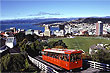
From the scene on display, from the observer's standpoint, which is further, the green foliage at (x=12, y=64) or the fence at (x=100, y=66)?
the fence at (x=100, y=66)

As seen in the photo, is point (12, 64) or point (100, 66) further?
point (100, 66)

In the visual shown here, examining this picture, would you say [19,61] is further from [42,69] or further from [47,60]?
[47,60]

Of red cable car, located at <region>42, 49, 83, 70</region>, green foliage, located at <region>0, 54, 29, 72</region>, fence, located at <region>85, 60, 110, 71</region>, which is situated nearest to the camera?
green foliage, located at <region>0, 54, 29, 72</region>

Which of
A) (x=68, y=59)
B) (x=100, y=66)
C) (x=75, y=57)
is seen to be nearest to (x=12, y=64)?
(x=68, y=59)

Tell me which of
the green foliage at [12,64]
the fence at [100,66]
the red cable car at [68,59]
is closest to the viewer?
the green foliage at [12,64]

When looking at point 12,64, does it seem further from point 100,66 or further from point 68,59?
point 100,66

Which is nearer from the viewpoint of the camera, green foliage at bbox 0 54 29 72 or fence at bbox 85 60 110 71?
green foliage at bbox 0 54 29 72

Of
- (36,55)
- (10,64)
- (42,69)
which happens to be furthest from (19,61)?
(36,55)

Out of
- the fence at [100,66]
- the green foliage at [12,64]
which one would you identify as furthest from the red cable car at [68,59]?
the green foliage at [12,64]

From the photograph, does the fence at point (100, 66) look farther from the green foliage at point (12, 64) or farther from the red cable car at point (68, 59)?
the green foliage at point (12, 64)

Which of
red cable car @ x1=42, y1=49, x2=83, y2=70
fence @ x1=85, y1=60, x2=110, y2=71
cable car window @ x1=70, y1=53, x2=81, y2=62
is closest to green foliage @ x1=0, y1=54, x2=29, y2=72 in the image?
red cable car @ x1=42, y1=49, x2=83, y2=70

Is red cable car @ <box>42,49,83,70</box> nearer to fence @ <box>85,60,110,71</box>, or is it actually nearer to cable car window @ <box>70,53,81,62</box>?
cable car window @ <box>70,53,81,62</box>
